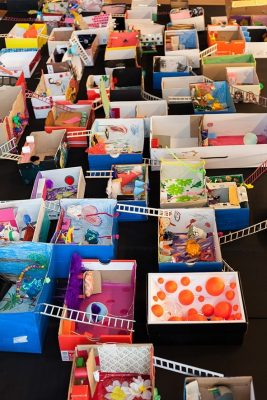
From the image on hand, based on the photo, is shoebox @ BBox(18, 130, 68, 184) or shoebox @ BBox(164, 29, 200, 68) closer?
shoebox @ BBox(18, 130, 68, 184)

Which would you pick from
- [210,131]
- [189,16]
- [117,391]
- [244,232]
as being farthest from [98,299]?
[189,16]

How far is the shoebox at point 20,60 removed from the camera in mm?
5227

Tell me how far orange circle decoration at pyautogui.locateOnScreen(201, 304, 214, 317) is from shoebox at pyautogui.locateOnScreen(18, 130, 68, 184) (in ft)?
5.37

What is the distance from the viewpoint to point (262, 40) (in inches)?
229

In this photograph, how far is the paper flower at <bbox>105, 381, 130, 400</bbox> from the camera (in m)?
2.46

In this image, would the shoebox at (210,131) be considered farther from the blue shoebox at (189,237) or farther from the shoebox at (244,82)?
the blue shoebox at (189,237)

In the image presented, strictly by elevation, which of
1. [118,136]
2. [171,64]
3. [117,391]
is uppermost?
[171,64]

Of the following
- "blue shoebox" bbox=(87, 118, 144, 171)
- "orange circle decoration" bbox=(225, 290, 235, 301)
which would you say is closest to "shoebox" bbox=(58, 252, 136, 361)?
"orange circle decoration" bbox=(225, 290, 235, 301)

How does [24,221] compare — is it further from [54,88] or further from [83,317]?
[54,88]

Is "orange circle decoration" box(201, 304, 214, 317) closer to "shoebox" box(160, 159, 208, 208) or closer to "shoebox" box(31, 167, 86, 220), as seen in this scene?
"shoebox" box(160, 159, 208, 208)

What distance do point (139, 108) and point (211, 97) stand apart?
0.70m

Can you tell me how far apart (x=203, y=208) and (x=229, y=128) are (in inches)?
49.5

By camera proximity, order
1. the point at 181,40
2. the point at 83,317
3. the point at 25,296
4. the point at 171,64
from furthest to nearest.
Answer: the point at 181,40 < the point at 171,64 < the point at 25,296 < the point at 83,317

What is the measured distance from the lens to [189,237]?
10.6ft
